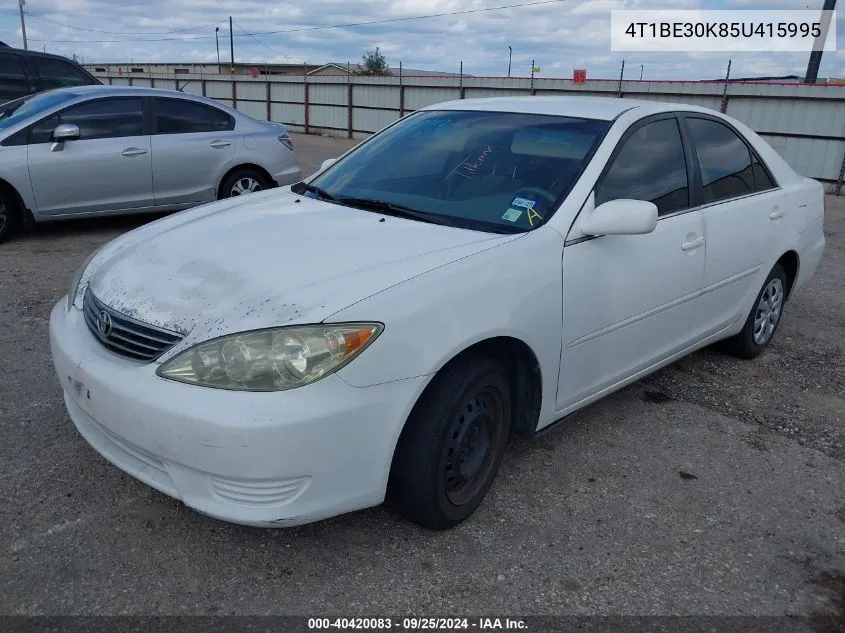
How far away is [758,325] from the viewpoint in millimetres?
4809

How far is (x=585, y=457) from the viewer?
3.51m

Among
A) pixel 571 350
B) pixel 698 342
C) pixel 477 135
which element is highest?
pixel 477 135

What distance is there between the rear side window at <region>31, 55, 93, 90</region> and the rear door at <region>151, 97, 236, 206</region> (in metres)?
3.59

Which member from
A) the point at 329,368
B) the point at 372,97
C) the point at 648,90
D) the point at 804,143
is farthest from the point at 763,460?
the point at 372,97

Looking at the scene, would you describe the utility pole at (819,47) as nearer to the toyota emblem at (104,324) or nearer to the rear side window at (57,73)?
the rear side window at (57,73)

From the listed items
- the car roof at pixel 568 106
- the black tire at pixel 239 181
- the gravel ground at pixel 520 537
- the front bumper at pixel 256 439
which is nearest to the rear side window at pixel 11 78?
the black tire at pixel 239 181

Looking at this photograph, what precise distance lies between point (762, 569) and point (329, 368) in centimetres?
177

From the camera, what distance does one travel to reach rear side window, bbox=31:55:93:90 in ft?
34.3

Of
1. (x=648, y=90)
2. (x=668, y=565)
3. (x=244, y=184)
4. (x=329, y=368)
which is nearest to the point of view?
(x=329, y=368)

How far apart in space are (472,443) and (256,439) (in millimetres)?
943

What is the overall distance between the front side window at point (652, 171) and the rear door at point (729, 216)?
6.9 inches

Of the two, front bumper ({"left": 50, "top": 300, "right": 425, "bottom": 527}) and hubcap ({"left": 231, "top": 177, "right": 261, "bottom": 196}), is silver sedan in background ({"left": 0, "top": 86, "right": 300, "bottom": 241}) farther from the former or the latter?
front bumper ({"left": 50, "top": 300, "right": 425, "bottom": 527})

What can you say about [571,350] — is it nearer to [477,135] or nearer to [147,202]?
[477,135]

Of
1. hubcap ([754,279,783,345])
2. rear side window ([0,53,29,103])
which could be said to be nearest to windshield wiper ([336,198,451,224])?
hubcap ([754,279,783,345])
